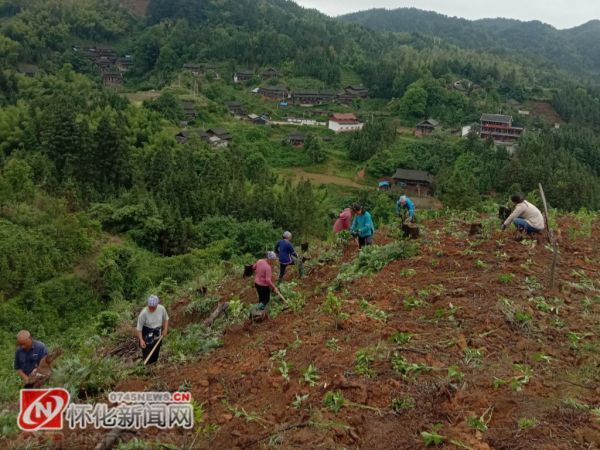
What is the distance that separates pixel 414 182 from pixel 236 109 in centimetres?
2398

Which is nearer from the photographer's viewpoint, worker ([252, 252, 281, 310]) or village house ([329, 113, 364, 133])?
worker ([252, 252, 281, 310])

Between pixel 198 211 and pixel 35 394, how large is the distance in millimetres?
18466

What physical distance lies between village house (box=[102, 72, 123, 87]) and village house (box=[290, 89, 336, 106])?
23.3m

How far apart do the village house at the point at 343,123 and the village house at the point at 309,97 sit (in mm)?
7490

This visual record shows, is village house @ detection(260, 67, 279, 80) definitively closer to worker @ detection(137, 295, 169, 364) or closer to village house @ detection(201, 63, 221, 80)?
village house @ detection(201, 63, 221, 80)

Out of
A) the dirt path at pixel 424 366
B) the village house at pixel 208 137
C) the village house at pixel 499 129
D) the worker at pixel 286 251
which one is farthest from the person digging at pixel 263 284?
the village house at pixel 499 129

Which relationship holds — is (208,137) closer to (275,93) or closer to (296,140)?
(296,140)

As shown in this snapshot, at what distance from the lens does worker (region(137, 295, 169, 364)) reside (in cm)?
661

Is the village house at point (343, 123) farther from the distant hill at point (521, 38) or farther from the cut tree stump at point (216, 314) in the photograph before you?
the distant hill at point (521, 38)

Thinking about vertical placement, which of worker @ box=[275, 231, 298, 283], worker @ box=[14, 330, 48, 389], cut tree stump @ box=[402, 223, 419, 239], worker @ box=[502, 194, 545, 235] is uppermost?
worker @ box=[502, 194, 545, 235]

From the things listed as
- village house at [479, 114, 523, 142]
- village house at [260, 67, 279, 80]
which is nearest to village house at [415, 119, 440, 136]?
village house at [479, 114, 523, 142]

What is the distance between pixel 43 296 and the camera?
1494 centimetres

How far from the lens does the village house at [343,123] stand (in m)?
54.6

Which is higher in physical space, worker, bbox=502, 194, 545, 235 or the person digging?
worker, bbox=502, 194, 545, 235
